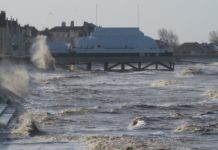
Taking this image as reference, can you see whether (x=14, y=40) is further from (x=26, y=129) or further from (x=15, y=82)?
(x=26, y=129)

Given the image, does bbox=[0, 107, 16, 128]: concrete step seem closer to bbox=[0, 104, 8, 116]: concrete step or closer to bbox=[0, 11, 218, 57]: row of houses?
bbox=[0, 104, 8, 116]: concrete step

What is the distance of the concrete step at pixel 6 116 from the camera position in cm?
2368

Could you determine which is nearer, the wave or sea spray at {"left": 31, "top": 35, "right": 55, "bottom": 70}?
the wave

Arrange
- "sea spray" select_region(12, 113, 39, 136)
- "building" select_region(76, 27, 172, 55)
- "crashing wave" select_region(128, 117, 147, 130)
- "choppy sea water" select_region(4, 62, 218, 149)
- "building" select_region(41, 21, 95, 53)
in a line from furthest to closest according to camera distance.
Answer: "building" select_region(41, 21, 95, 53) < "building" select_region(76, 27, 172, 55) < "crashing wave" select_region(128, 117, 147, 130) < "choppy sea water" select_region(4, 62, 218, 149) < "sea spray" select_region(12, 113, 39, 136)

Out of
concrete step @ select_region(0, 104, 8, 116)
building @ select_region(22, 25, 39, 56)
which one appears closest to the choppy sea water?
concrete step @ select_region(0, 104, 8, 116)

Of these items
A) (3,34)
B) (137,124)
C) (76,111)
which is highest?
(3,34)

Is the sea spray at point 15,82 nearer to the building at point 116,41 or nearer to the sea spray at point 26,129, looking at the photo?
the sea spray at point 26,129

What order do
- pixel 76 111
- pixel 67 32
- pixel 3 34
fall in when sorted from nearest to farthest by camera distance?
1. pixel 76 111
2. pixel 3 34
3. pixel 67 32

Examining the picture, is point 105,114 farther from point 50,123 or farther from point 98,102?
point 98,102

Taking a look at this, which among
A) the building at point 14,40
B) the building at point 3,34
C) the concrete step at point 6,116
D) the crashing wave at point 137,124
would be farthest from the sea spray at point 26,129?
the building at point 14,40

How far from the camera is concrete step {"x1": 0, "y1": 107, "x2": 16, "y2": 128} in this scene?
77.7ft

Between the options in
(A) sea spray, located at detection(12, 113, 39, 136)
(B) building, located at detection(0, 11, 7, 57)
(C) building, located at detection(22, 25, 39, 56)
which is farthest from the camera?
(C) building, located at detection(22, 25, 39, 56)

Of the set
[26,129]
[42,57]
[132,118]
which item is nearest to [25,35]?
[42,57]

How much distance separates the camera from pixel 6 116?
2667 centimetres
